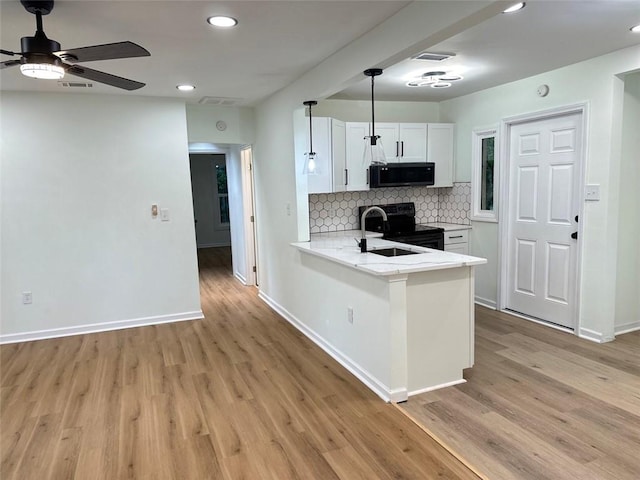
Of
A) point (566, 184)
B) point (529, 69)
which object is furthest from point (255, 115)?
point (566, 184)

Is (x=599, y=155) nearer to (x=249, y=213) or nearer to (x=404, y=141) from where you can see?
(x=404, y=141)

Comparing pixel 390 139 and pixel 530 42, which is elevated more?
pixel 530 42

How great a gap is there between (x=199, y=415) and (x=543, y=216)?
3610 mm

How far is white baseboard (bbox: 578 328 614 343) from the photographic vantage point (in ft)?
12.6

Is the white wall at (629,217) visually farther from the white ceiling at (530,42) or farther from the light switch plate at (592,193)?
the white ceiling at (530,42)

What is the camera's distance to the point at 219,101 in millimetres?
4918

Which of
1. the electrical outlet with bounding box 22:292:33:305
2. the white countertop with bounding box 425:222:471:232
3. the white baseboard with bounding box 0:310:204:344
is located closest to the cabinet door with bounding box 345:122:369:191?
Result: the white countertop with bounding box 425:222:471:232

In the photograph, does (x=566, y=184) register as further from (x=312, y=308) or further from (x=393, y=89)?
(x=312, y=308)

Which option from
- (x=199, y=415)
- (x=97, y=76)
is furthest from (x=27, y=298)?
(x=97, y=76)

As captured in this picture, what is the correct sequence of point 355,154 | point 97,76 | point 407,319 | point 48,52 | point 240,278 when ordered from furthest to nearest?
point 240,278, point 355,154, point 407,319, point 97,76, point 48,52

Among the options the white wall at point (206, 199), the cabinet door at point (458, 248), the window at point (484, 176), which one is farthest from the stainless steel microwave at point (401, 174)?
the white wall at point (206, 199)

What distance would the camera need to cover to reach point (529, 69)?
3967 millimetres

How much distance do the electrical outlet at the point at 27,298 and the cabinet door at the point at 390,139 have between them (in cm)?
404

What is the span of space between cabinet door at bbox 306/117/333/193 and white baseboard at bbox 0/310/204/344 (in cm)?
202
